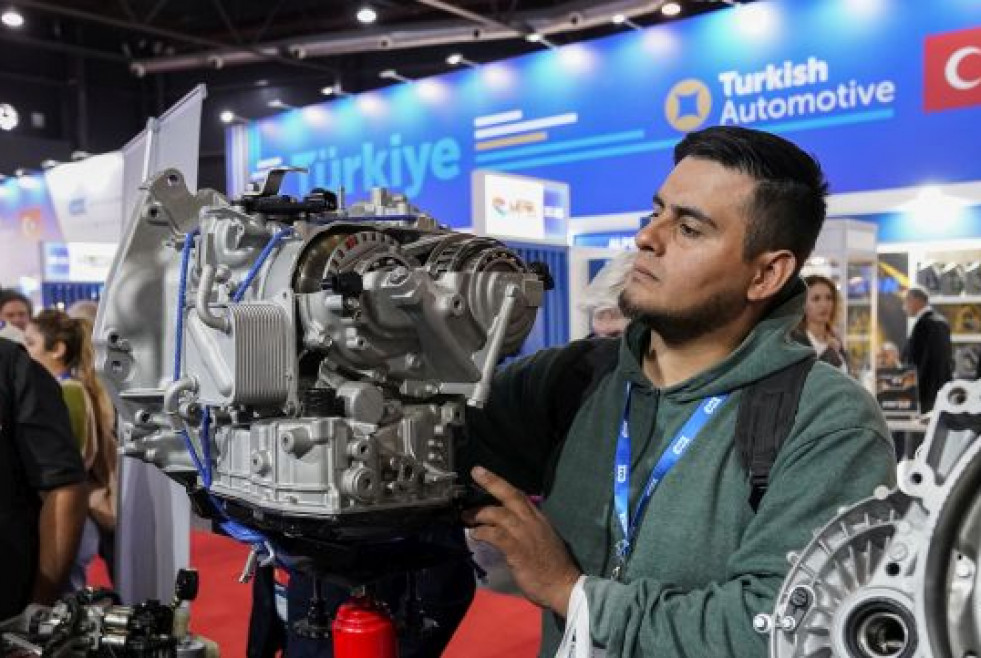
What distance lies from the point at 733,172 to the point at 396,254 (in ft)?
1.72

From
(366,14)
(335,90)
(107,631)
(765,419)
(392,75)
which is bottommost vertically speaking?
(107,631)

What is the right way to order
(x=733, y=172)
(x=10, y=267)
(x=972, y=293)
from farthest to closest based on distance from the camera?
(x=10, y=267) < (x=972, y=293) < (x=733, y=172)

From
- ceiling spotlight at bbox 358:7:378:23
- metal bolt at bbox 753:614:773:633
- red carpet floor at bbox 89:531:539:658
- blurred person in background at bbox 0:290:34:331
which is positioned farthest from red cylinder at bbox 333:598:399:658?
ceiling spotlight at bbox 358:7:378:23

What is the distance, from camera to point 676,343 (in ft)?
4.99

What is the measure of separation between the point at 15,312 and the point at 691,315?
513cm

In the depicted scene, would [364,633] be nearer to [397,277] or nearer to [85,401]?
[397,277]

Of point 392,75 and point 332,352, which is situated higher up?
point 392,75

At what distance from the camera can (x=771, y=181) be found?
4.60ft

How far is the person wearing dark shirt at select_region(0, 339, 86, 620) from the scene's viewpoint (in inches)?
94.5

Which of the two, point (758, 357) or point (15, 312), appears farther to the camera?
point (15, 312)

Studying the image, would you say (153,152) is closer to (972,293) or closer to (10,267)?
(972,293)

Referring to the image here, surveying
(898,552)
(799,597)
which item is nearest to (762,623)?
(799,597)

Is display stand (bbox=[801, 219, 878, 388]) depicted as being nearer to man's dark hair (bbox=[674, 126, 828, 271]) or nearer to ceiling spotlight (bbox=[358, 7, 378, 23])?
man's dark hair (bbox=[674, 126, 828, 271])

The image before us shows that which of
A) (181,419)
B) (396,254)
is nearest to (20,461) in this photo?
(181,419)
